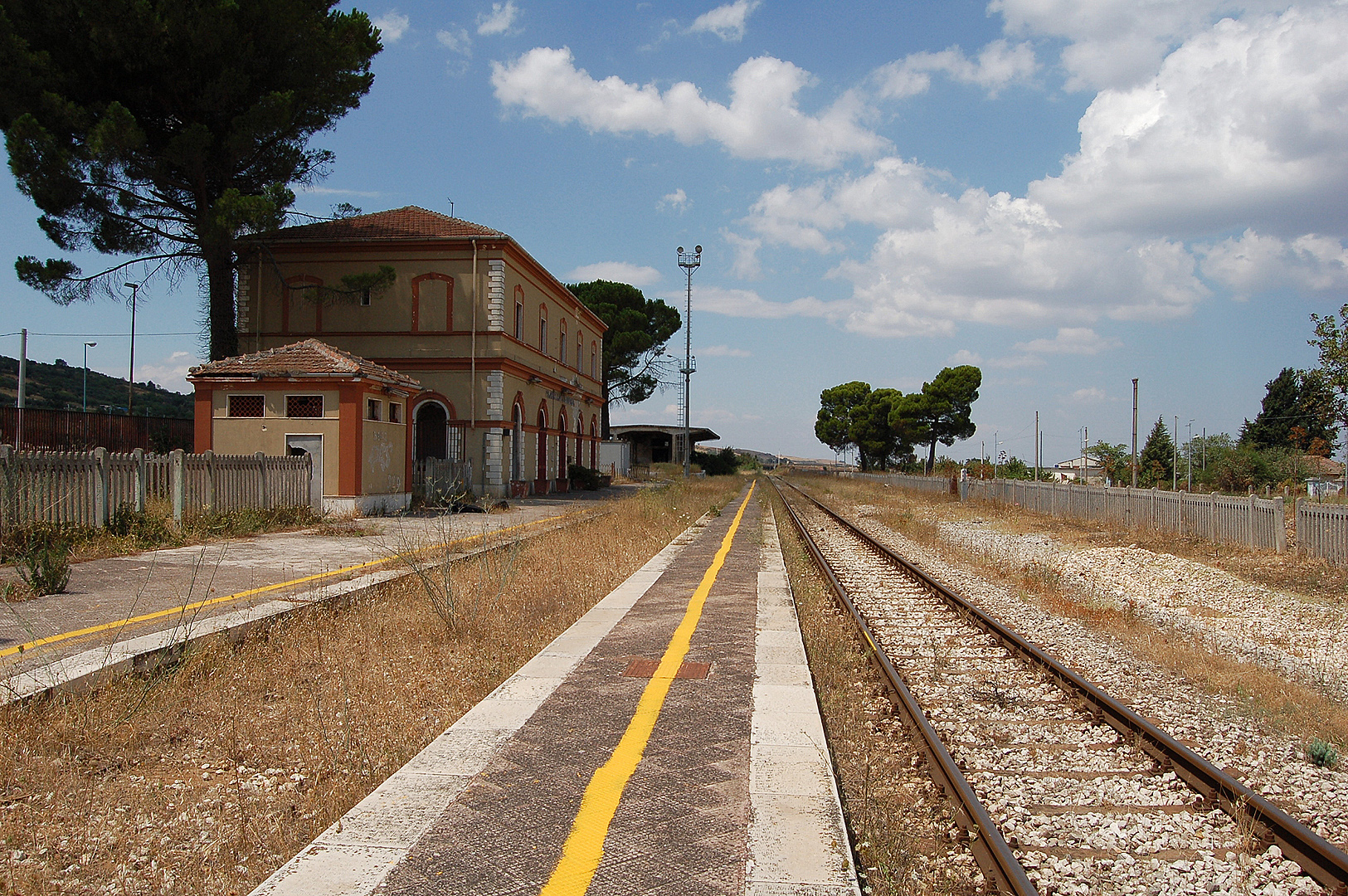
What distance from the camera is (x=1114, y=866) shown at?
147 inches

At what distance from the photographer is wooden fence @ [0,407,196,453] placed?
68.2ft

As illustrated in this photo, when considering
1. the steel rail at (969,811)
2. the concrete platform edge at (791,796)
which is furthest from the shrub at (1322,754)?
the concrete platform edge at (791,796)

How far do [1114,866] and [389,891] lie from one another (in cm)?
303

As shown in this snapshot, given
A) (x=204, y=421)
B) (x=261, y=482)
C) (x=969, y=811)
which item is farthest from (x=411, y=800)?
(x=204, y=421)

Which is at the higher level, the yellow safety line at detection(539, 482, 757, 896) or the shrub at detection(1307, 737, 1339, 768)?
the yellow safety line at detection(539, 482, 757, 896)

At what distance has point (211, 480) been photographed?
1423 centimetres

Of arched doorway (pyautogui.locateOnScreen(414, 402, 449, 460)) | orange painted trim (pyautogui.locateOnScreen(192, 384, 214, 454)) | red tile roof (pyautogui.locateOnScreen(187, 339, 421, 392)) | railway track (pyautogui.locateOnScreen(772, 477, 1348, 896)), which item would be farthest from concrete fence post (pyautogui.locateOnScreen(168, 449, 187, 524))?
arched doorway (pyautogui.locateOnScreen(414, 402, 449, 460))

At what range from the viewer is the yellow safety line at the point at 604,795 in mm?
3072

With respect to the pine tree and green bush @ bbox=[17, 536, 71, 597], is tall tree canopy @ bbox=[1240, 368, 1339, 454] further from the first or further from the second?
green bush @ bbox=[17, 536, 71, 597]

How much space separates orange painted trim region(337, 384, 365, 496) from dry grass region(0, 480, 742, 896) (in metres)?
10.5

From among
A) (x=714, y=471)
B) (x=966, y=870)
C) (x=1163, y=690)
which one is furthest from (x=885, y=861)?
(x=714, y=471)

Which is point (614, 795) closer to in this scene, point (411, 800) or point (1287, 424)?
point (411, 800)

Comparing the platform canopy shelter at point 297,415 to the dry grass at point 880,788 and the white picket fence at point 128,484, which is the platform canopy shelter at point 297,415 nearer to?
the white picket fence at point 128,484

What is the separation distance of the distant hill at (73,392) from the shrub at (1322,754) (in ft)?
186
